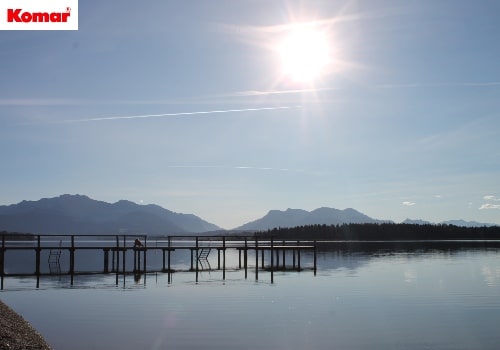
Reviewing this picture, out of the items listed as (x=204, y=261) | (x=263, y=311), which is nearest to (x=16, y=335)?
(x=263, y=311)

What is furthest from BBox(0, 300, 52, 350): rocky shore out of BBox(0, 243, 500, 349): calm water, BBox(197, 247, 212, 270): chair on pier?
BBox(197, 247, 212, 270): chair on pier

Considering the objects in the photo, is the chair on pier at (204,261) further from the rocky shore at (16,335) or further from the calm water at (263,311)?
the rocky shore at (16,335)

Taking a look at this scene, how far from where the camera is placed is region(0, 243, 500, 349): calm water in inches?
1103

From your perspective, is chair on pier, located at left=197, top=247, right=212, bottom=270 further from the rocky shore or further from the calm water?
the rocky shore

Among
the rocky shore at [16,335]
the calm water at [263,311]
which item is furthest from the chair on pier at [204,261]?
the rocky shore at [16,335]

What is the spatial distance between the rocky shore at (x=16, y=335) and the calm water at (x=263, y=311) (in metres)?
1.31

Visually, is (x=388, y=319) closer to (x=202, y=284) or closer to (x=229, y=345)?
(x=229, y=345)

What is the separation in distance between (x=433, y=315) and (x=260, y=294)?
48.0 feet

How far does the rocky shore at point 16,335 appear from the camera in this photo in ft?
73.2

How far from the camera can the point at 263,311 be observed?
3703 cm

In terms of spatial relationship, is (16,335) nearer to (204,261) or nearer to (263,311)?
(263,311)

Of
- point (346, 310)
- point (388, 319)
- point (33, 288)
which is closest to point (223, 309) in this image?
point (346, 310)

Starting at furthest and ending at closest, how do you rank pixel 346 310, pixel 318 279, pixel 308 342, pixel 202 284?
pixel 318 279 → pixel 202 284 → pixel 346 310 → pixel 308 342

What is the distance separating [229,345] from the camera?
26719 mm
